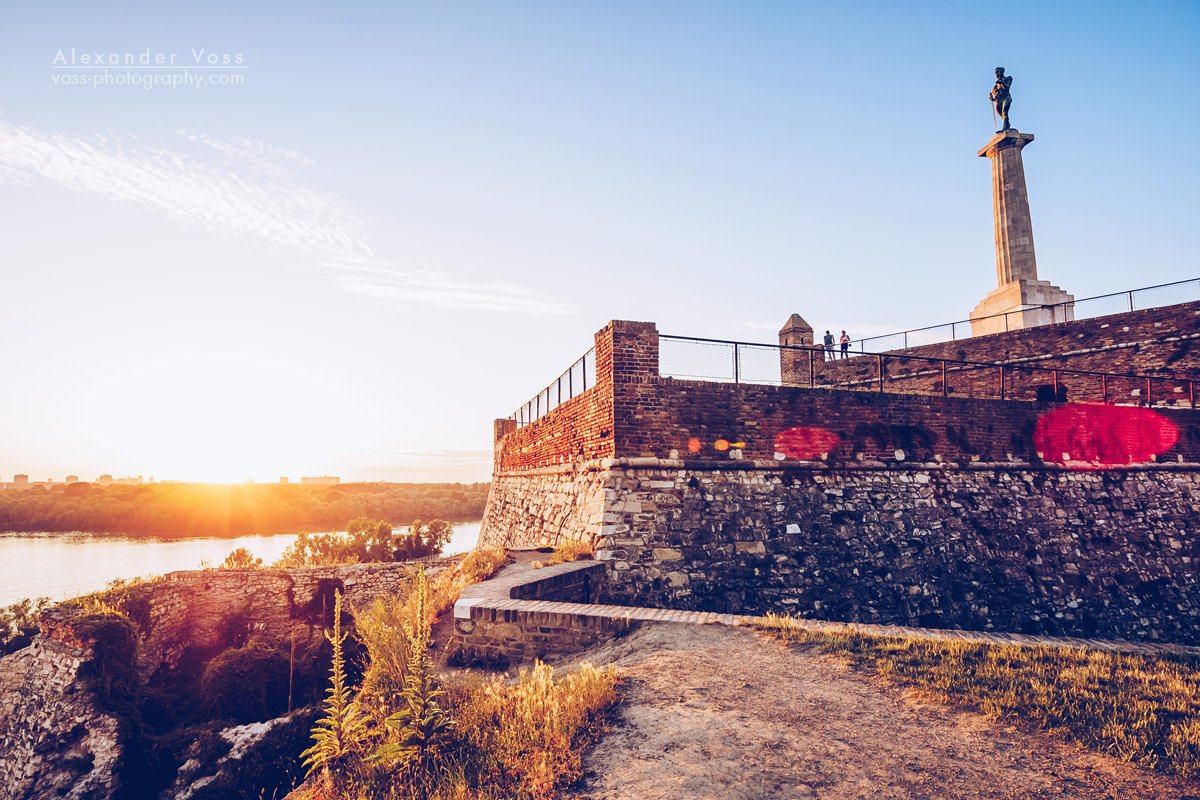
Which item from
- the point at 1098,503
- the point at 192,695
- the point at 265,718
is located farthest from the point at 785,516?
the point at 192,695

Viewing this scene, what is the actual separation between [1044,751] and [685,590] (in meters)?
6.31

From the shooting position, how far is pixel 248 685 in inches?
462

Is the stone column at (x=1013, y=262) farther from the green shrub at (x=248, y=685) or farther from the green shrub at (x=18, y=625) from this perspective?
the green shrub at (x=18, y=625)

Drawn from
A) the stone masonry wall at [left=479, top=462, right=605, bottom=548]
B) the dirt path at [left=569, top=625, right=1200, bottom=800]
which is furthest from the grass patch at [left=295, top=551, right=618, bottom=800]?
the stone masonry wall at [left=479, top=462, right=605, bottom=548]

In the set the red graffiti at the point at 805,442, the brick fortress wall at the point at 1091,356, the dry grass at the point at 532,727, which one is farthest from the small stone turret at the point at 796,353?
the dry grass at the point at 532,727

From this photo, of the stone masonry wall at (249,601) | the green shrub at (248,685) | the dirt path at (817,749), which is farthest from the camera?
the stone masonry wall at (249,601)

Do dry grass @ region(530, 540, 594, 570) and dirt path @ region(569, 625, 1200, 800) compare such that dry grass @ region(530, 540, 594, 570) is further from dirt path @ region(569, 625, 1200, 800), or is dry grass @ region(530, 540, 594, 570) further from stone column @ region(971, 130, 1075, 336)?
stone column @ region(971, 130, 1075, 336)

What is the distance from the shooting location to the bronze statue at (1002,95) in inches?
1087

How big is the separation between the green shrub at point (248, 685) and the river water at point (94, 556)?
34.0 feet

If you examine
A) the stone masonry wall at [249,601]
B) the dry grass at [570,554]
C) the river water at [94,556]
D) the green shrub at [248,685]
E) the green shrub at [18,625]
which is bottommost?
the river water at [94,556]

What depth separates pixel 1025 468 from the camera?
1421 centimetres

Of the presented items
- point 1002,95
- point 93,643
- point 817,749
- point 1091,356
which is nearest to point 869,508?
point 817,749

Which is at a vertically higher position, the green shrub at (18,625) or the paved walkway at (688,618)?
the paved walkway at (688,618)

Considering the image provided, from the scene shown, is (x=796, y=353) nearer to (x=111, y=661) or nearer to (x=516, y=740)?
(x=516, y=740)
